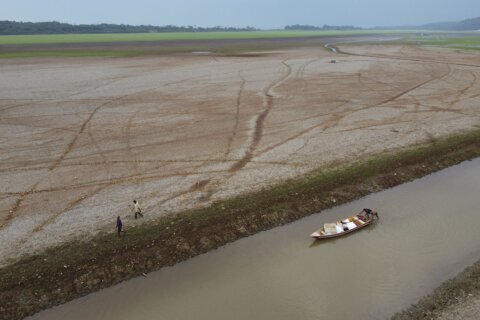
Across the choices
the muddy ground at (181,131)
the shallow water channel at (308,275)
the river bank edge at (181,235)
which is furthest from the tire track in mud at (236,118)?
the shallow water channel at (308,275)

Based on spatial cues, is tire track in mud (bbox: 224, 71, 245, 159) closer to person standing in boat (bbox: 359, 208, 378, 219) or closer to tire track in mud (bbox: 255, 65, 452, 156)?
tire track in mud (bbox: 255, 65, 452, 156)

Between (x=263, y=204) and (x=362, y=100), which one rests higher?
(x=362, y=100)

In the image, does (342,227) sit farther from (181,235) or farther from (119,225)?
(119,225)

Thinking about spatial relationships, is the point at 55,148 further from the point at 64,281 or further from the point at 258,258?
the point at 258,258

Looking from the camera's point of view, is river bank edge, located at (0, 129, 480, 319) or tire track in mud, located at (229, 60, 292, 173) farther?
tire track in mud, located at (229, 60, 292, 173)

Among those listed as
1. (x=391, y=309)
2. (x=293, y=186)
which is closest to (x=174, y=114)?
(x=293, y=186)

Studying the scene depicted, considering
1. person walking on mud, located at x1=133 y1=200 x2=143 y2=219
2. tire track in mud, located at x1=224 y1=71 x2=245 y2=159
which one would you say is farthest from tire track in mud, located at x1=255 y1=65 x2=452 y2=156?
person walking on mud, located at x1=133 y1=200 x2=143 y2=219
